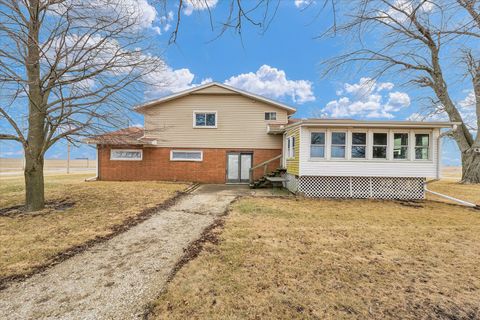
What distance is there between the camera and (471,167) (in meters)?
15.9

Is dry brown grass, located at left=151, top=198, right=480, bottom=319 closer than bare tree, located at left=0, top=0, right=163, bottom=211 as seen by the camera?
Yes

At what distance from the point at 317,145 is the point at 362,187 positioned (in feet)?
9.43

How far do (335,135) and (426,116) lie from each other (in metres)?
10.3

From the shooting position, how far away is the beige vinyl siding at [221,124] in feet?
46.1

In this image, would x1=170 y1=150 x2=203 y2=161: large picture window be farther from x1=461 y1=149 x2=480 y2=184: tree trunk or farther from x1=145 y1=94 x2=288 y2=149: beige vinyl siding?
x1=461 y1=149 x2=480 y2=184: tree trunk

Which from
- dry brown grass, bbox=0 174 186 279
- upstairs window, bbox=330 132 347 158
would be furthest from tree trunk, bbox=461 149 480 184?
dry brown grass, bbox=0 174 186 279

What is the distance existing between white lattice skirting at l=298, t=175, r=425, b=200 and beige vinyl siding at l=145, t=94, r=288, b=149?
422 cm

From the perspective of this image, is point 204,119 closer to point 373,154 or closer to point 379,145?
point 373,154

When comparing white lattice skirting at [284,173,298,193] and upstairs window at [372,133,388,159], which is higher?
upstairs window at [372,133,388,159]

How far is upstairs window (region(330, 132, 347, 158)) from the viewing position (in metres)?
10.1

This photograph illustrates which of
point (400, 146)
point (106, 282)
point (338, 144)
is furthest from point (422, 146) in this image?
point (106, 282)

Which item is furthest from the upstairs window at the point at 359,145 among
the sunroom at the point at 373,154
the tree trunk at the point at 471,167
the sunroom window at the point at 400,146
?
the tree trunk at the point at 471,167

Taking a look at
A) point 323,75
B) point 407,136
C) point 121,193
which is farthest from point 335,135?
point 121,193

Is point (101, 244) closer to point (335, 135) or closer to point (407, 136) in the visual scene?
point (335, 135)
